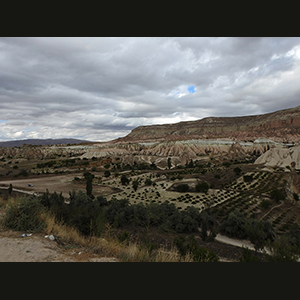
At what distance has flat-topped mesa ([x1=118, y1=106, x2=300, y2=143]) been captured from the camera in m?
112

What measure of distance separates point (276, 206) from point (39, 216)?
2873 centimetres

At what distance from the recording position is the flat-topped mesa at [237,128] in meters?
112

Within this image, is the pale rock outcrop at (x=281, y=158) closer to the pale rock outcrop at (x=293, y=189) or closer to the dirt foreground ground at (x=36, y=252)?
the pale rock outcrop at (x=293, y=189)

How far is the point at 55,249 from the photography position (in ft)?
16.9

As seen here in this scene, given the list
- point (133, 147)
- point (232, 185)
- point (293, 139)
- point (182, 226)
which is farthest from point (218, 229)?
point (293, 139)

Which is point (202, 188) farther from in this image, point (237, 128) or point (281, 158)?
point (237, 128)

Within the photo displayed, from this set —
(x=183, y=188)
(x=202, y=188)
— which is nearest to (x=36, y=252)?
(x=183, y=188)

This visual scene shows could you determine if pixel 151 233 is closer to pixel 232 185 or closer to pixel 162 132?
pixel 232 185

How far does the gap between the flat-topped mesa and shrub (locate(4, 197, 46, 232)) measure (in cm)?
12270

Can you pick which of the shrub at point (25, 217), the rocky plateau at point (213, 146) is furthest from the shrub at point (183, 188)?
the rocky plateau at point (213, 146)

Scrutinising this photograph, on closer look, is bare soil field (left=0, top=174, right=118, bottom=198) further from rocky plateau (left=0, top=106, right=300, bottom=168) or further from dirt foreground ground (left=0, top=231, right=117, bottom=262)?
rocky plateau (left=0, top=106, right=300, bottom=168)

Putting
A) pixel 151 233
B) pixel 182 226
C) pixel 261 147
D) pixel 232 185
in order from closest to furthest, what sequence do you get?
pixel 151 233 → pixel 182 226 → pixel 232 185 → pixel 261 147

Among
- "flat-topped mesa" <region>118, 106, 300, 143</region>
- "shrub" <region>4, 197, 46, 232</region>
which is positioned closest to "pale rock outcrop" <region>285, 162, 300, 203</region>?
"shrub" <region>4, 197, 46, 232</region>
